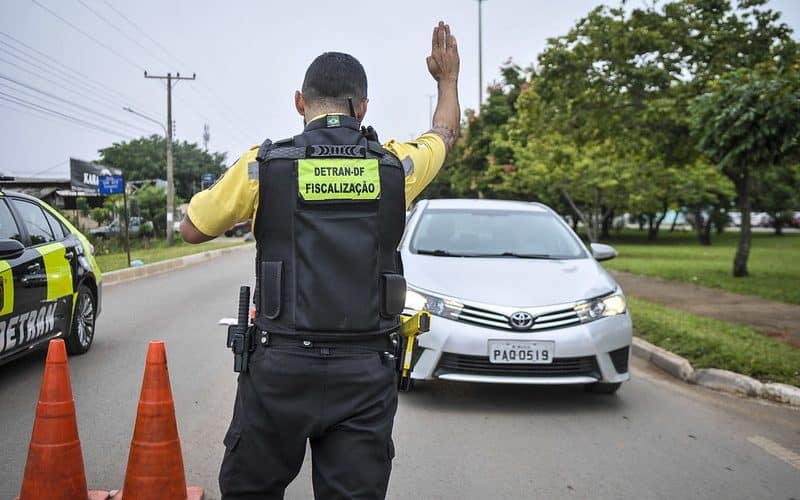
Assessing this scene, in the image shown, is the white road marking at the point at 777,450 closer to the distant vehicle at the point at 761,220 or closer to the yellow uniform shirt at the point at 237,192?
the yellow uniform shirt at the point at 237,192

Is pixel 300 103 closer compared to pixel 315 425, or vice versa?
pixel 315 425

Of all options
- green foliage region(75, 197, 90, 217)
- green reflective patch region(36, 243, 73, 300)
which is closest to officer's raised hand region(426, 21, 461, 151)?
green reflective patch region(36, 243, 73, 300)

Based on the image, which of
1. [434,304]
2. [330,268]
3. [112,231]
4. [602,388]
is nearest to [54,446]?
[330,268]

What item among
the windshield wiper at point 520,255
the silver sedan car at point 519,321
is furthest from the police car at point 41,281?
the windshield wiper at point 520,255

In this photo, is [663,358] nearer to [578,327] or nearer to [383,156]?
[578,327]

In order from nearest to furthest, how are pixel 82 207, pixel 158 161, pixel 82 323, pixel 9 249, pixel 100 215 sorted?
1. pixel 9 249
2. pixel 82 323
3. pixel 82 207
4. pixel 100 215
5. pixel 158 161

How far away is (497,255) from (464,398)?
1344 mm

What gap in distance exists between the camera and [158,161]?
62062 mm

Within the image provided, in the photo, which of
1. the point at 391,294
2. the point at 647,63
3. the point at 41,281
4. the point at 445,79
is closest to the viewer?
the point at 391,294

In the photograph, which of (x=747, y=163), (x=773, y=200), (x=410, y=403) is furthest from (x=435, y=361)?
(x=773, y=200)

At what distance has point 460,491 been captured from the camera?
4.00 m

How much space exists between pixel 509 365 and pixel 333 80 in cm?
355

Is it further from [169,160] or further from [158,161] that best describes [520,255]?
[158,161]

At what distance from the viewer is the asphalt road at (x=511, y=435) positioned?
13.5ft
